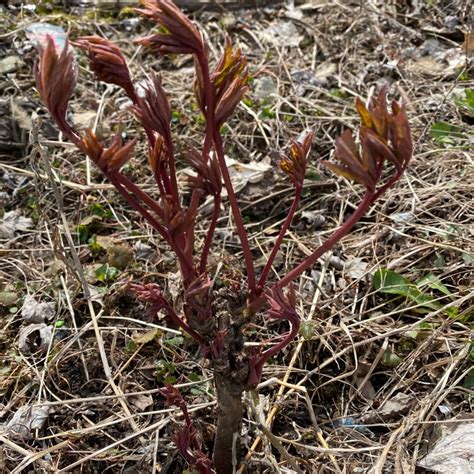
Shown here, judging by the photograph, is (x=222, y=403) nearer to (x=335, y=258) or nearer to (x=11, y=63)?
(x=335, y=258)

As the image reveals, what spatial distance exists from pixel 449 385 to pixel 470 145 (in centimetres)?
118

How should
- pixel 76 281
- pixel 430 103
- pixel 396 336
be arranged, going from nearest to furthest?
pixel 396 336 < pixel 76 281 < pixel 430 103

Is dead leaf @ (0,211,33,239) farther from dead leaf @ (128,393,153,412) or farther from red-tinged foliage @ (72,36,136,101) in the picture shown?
red-tinged foliage @ (72,36,136,101)

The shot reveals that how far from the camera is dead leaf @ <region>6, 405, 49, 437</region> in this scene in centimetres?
196

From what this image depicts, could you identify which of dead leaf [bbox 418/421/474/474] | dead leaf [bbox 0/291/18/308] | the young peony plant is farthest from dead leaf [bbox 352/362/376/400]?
dead leaf [bbox 0/291/18/308]

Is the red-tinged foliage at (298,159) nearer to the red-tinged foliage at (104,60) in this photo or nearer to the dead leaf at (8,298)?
the red-tinged foliage at (104,60)

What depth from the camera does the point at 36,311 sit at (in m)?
2.31

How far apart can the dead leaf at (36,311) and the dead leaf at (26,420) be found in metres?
0.37

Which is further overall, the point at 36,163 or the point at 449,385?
the point at 36,163

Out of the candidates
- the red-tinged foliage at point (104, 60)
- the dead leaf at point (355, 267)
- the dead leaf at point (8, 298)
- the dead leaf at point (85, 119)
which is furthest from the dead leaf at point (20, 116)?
the red-tinged foliage at point (104, 60)

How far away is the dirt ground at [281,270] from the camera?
192 centimetres

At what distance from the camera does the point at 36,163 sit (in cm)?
285

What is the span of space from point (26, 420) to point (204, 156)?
116 cm

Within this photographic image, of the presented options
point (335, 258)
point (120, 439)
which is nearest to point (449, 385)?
point (335, 258)
